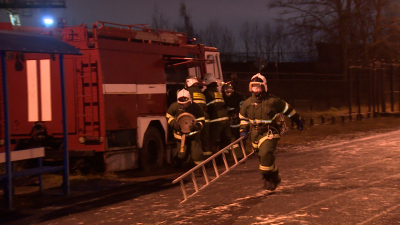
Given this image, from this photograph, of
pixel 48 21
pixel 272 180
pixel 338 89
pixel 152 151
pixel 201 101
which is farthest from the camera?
pixel 338 89

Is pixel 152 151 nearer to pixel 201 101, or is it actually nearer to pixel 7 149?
pixel 201 101

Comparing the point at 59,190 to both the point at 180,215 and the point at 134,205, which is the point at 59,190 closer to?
the point at 134,205

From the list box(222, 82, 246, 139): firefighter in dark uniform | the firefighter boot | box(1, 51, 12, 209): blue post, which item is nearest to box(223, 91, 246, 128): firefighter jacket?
box(222, 82, 246, 139): firefighter in dark uniform

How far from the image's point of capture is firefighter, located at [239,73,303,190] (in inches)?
285

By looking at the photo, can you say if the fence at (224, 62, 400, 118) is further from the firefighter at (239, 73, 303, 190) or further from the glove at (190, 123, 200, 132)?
the firefighter at (239, 73, 303, 190)

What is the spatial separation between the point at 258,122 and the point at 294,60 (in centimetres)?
3351

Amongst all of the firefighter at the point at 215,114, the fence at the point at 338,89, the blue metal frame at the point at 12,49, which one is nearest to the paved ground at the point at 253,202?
the blue metal frame at the point at 12,49

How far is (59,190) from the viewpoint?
8.43 metres

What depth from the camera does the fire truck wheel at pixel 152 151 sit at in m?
10.0

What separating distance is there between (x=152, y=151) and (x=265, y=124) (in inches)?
149

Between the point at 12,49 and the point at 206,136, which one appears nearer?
the point at 12,49

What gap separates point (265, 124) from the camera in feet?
23.9

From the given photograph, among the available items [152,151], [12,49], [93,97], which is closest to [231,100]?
[152,151]

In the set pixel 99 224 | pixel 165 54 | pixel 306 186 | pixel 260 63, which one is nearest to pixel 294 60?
pixel 260 63
